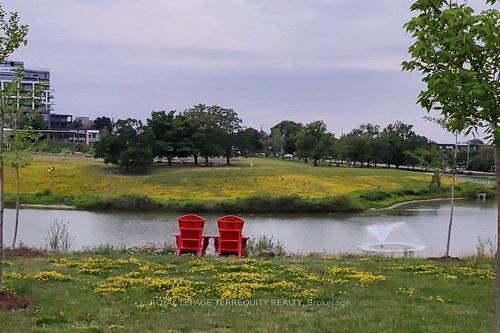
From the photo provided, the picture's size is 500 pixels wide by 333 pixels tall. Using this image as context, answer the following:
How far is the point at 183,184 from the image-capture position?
210ft

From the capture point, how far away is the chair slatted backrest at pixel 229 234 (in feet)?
59.7

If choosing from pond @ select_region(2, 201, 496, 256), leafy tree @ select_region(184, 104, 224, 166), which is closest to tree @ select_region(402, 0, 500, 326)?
pond @ select_region(2, 201, 496, 256)

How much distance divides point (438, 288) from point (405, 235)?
78.3ft

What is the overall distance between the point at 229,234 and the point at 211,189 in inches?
1761

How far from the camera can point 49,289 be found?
10469mm

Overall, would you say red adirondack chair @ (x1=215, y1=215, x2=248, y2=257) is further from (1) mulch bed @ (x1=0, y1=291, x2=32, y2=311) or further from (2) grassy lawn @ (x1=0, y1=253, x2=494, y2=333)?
(1) mulch bed @ (x1=0, y1=291, x2=32, y2=311)

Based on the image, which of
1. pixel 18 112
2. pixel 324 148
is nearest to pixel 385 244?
pixel 18 112

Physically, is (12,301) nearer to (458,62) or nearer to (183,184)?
(458,62)

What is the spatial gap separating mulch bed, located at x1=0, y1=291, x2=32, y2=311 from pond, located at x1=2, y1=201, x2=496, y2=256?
1533 centimetres

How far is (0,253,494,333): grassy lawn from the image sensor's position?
805cm

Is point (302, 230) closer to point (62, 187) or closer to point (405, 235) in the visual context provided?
point (405, 235)

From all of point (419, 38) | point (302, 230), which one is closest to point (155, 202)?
point (302, 230)

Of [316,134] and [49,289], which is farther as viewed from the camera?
[316,134]

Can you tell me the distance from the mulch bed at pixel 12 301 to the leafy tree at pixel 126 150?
58.5 m
